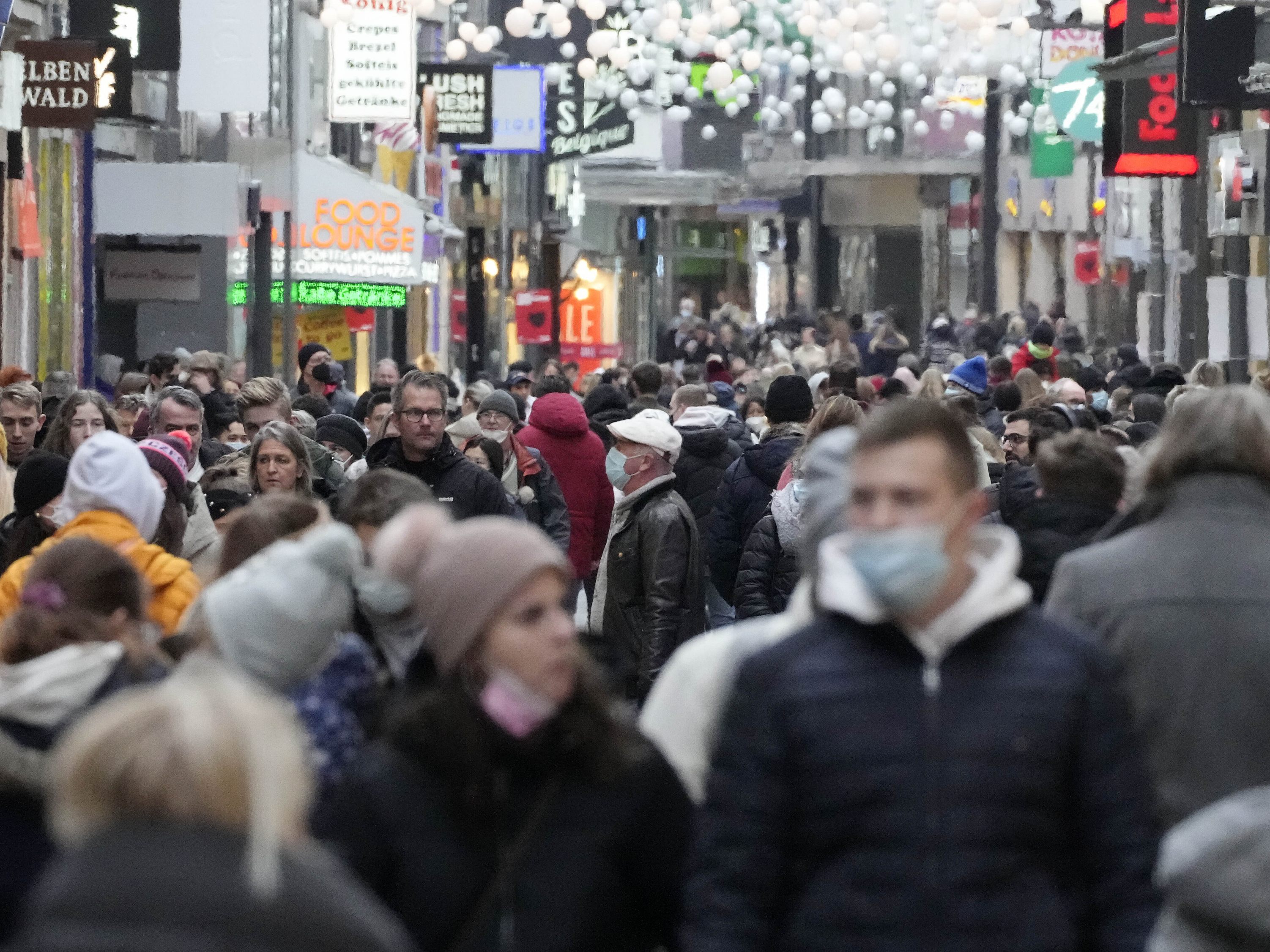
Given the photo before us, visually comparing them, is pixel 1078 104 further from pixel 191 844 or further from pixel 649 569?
pixel 191 844

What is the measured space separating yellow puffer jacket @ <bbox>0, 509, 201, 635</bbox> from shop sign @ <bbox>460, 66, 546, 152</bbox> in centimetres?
2789

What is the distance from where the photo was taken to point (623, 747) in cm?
395

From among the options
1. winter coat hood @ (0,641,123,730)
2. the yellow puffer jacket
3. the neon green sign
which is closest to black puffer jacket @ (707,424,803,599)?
the yellow puffer jacket

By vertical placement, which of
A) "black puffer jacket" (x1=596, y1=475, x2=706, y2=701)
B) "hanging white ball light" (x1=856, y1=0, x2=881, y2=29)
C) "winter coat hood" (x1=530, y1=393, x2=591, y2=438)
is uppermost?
"hanging white ball light" (x1=856, y1=0, x2=881, y2=29)

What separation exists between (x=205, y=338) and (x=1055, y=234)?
→ 33.1 metres

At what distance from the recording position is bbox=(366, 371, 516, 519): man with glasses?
10.2 meters

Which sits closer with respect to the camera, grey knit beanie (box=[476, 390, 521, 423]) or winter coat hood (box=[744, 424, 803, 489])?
winter coat hood (box=[744, 424, 803, 489])

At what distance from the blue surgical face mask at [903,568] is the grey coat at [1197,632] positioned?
107 cm

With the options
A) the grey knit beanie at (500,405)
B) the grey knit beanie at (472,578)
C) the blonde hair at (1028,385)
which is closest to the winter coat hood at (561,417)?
the grey knit beanie at (500,405)

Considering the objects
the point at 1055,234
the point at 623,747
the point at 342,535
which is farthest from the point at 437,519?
the point at 1055,234

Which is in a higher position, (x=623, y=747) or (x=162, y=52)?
(x=162, y=52)

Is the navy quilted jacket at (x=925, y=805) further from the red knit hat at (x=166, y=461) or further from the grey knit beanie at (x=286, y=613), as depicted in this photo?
the red knit hat at (x=166, y=461)

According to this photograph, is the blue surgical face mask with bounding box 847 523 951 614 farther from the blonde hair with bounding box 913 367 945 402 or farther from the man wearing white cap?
the blonde hair with bounding box 913 367 945 402

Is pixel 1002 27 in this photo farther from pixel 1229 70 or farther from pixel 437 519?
pixel 437 519
